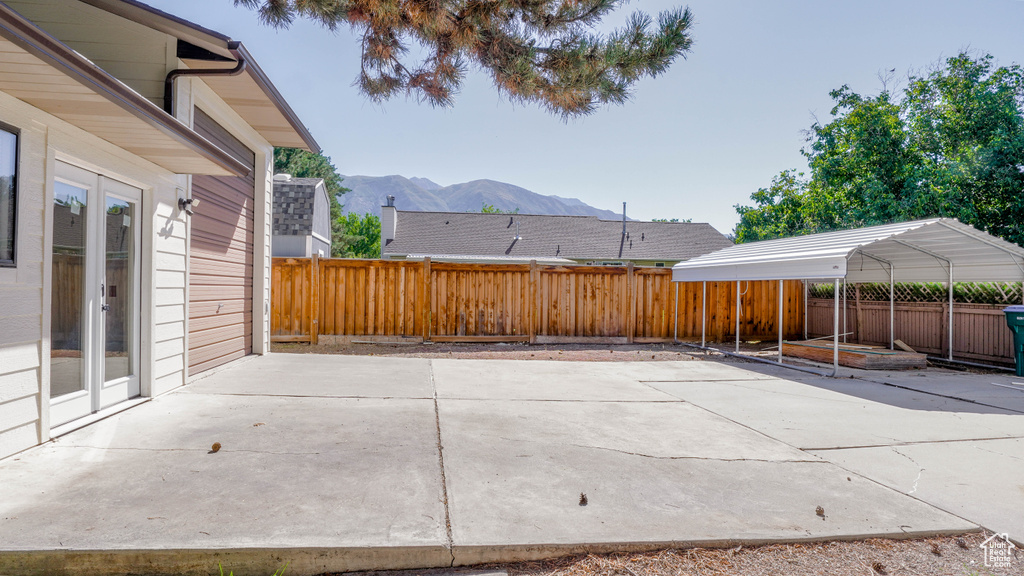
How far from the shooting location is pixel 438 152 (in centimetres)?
4319

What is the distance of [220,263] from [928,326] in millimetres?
11969

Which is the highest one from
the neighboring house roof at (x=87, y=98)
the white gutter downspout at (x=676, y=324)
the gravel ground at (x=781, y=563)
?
the neighboring house roof at (x=87, y=98)

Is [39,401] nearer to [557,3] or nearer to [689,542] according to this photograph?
[689,542]

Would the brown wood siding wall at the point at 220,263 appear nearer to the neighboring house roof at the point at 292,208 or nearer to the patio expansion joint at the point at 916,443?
the patio expansion joint at the point at 916,443

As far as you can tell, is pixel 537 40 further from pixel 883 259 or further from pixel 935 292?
pixel 935 292

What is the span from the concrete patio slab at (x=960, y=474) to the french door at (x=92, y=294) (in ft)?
18.2

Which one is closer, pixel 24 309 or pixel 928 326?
pixel 24 309

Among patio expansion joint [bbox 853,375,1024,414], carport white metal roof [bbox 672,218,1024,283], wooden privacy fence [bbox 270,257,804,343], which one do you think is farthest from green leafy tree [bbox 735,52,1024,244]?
patio expansion joint [bbox 853,375,1024,414]

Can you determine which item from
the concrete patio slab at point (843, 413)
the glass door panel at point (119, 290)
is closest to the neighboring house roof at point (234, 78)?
the glass door panel at point (119, 290)

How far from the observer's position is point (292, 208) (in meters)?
19.7

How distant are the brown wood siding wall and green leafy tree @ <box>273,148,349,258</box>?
22787 millimetres

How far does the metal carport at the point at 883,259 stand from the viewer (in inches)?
299

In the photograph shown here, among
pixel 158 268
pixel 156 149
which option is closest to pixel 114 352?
pixel 158 268

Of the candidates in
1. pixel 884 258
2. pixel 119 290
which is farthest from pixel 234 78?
pixel 884 258
